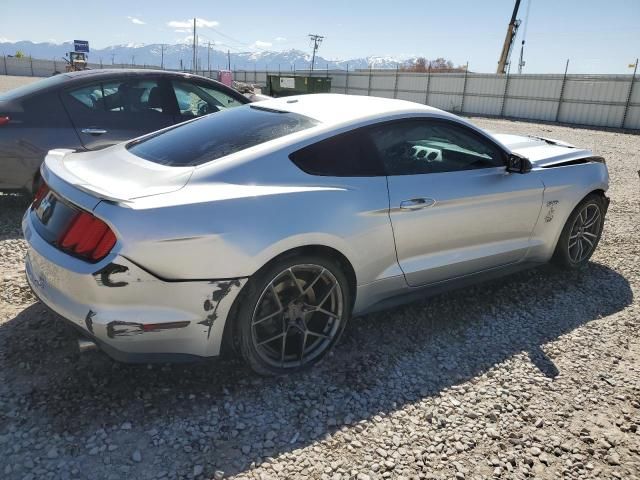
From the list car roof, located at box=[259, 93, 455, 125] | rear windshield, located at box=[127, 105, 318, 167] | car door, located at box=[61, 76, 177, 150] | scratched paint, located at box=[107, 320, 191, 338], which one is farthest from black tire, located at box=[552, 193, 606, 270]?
car door, located at box=[61, 76, 177, 150]

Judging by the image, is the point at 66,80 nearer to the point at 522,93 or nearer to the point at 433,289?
the point at 433,289

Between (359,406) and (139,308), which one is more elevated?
(139,308)

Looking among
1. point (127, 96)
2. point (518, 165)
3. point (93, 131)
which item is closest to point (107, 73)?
point (127, 96)

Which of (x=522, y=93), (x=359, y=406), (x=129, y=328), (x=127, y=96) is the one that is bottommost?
(x=359, y=406)

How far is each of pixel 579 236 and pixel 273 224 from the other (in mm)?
3164

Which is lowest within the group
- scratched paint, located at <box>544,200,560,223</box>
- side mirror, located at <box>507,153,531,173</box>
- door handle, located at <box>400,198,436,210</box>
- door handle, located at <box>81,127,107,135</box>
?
scratched paint, located at <box>544,200,560,223</box>

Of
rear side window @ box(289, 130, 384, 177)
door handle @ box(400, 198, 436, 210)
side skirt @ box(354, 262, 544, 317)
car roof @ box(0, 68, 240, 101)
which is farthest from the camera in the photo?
car roof @ box(0, 68, 240, 101)

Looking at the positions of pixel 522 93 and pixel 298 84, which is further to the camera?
pixel 298 84

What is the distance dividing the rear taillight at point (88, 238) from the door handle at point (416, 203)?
162 cm

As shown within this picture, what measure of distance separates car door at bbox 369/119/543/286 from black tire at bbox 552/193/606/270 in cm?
63

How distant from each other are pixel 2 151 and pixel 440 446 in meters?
4.61

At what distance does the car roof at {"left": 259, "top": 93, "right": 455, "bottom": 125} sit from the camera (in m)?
2.98

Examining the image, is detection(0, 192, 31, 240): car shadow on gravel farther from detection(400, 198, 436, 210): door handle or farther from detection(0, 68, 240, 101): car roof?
detection(400, 198, 436, 210): door handle

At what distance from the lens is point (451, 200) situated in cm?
317
